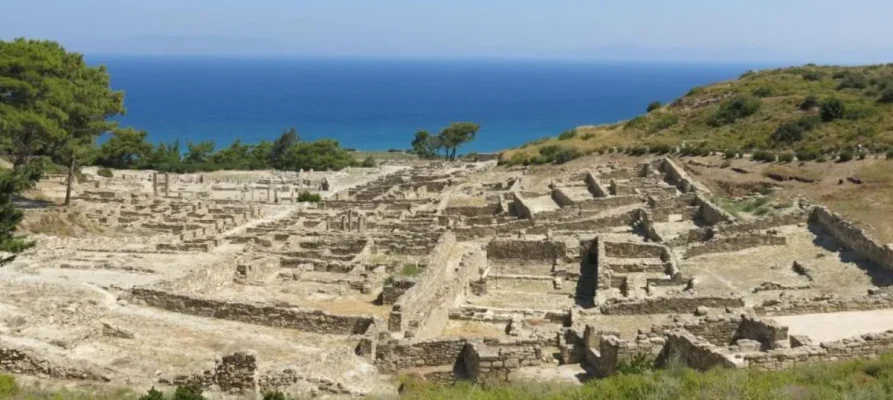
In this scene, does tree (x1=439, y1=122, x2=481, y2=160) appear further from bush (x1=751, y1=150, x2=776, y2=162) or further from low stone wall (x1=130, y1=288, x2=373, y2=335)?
low stone wall (x1=130, y1=288, x2=373, y2=335)

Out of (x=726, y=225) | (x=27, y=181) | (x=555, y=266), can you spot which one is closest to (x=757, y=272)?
(x=726, y=225)

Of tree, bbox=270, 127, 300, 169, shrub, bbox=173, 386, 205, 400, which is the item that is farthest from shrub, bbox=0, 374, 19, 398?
tree, bbox=270, 127, 300, 169

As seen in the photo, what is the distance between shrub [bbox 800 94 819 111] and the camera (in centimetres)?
5283

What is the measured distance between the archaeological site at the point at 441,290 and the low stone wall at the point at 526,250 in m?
A: 0.07

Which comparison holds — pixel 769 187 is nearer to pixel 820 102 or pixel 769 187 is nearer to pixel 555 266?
pixel 555 266

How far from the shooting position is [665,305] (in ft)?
61.0

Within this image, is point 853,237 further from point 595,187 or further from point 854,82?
point 854,82

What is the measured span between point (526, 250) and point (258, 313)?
11017mm

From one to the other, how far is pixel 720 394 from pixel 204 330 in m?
11.5

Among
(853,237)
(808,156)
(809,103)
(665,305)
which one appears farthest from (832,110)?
(665,305)

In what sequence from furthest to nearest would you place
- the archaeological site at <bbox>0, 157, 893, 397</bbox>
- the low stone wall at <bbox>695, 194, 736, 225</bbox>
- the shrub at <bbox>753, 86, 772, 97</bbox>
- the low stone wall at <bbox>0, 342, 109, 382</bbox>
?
the shrub at <bbox>753, 86, 772, 97</bbox>, the low stone wall at <bbox>695, 194, 736, 225</bbox>, the archaeological site at <bbox>0, 157, 893, 397</bbox>, the low stone wall at <bbox>0, 342, 109, 382</bbox>

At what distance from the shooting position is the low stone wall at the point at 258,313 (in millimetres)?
17578

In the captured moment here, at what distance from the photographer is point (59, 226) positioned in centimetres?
3481

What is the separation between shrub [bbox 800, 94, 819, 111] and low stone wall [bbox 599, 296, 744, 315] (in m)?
38.6
